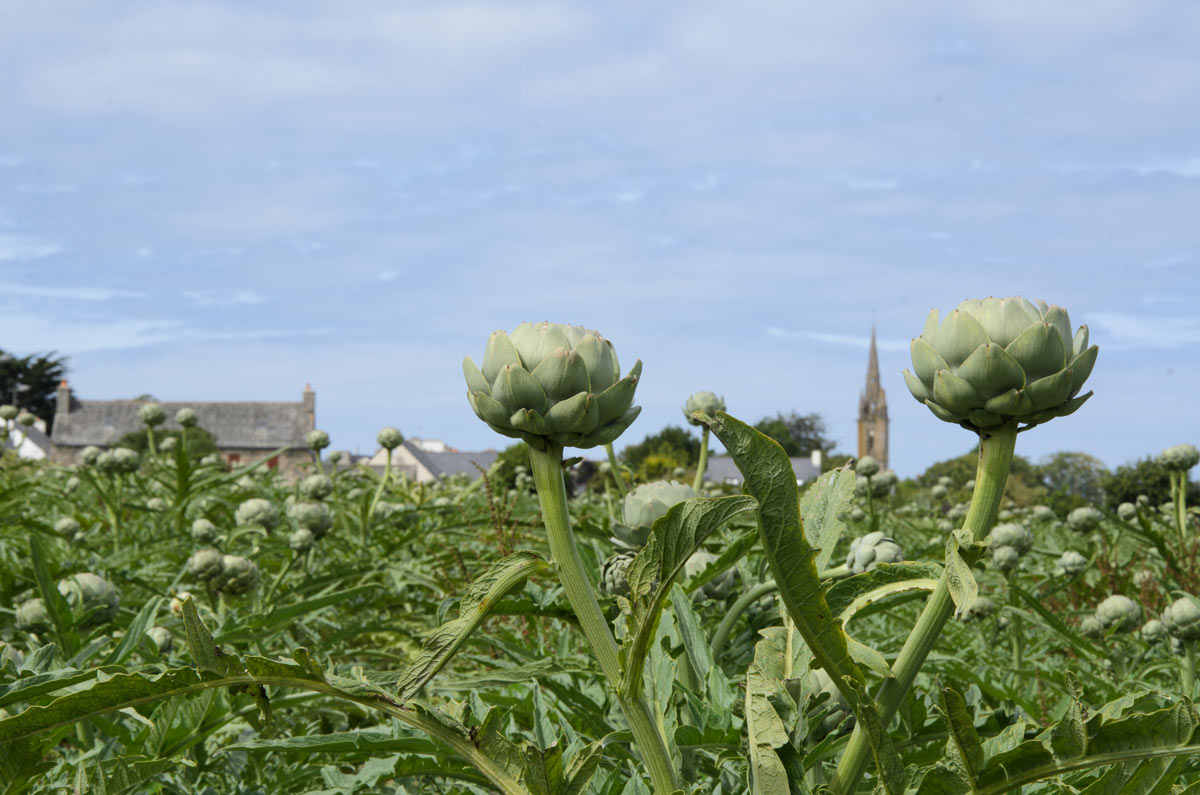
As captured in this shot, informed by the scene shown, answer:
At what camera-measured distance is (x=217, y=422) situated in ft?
186

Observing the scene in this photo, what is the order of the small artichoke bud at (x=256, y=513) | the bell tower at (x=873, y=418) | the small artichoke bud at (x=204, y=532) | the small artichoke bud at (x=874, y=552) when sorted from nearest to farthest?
the small artichoke bud at (x=874, y=552), the small artichoke bud at (x=204, y=532), the small artichoke bud at (x=256, y=513), the bell tower at (x=873, y=418)

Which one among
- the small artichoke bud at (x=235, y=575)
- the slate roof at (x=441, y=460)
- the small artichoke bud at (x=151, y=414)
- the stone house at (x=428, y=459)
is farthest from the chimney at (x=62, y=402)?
the small artichoke bud at (x=235, y=575)

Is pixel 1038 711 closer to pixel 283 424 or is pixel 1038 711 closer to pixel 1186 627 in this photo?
pixel 1186 627

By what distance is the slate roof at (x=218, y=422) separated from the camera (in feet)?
176

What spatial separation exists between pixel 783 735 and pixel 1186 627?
1.60 metres

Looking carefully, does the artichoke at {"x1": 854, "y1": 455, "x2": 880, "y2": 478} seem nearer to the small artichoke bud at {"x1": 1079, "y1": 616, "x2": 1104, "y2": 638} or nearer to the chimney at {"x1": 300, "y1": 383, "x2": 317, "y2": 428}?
the small artichoke bud at {"x1": 1079, "y1": 616, "x2": 1104, "y2": 638}

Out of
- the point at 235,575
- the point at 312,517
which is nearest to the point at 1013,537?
the point at 312,517

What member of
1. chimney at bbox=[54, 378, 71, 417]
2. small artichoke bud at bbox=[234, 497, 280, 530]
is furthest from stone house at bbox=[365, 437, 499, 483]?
small artichoke bud at bbox=[234, 497, 280, 530]

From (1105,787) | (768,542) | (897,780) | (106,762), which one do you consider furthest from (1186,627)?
(106,762)

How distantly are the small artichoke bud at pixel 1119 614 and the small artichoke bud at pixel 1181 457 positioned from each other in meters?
1.75

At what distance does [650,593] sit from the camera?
33.6 inches

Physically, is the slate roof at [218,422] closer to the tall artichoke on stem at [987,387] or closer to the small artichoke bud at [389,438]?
the small artichoke bud at [389,438]

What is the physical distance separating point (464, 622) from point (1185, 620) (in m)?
1.81

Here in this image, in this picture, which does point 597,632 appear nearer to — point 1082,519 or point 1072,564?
point 1072,564
